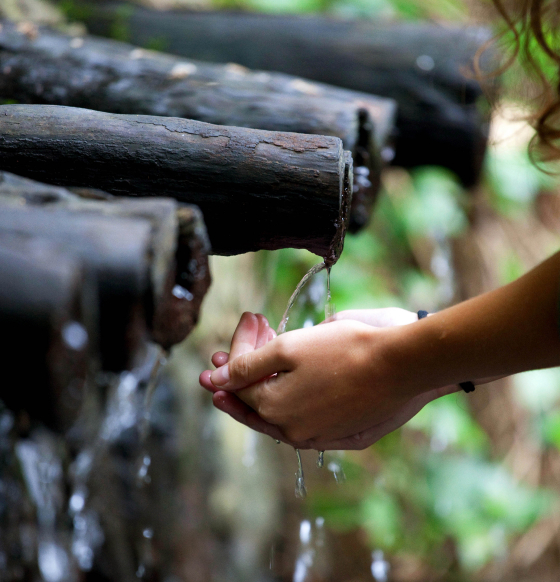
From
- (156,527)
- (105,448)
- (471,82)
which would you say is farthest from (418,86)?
(156,527)

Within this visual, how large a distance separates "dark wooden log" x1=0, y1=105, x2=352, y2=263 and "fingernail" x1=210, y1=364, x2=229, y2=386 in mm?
272

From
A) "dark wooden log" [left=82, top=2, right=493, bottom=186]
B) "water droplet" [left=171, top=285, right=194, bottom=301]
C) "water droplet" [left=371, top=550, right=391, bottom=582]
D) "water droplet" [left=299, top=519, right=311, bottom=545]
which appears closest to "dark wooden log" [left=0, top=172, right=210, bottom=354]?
"water droplet" [left=171, top=285, right=194, bottom=301]

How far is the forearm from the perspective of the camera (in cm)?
87

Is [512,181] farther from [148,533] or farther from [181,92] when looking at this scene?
[148,533]

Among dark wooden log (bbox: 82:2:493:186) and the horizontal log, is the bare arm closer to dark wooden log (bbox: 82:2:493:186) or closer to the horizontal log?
the horizontal log

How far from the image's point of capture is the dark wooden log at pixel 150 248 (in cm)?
73

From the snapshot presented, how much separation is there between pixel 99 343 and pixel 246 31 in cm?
212

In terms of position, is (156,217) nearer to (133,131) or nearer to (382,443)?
(133,131)

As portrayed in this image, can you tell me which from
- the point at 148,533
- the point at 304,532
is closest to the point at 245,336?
the point at 148,533

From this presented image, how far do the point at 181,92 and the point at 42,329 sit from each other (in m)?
1.08

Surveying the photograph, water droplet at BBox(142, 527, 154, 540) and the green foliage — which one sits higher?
the green foliage

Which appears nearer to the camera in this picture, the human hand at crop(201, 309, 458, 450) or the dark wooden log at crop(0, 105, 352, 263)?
the dark wooden log at crop(0, 105, 352, 263)

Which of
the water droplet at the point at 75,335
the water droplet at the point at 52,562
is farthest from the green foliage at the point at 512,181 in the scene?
the water droplet at the point at 75,335

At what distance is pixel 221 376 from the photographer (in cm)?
110
